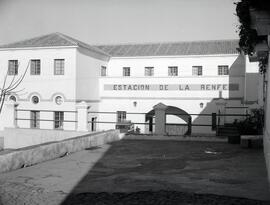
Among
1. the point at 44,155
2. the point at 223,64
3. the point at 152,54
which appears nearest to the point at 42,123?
the point at 152,54

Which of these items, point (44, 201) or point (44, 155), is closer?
point (44, 201)

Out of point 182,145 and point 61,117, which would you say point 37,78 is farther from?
point 182,145

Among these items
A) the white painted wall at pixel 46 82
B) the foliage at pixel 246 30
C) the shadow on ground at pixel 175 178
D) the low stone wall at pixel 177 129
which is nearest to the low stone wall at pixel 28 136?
the shadow on ground at pixel 175 178

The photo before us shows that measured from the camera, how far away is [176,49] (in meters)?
31.2

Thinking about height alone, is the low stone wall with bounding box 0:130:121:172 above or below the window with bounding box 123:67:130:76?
below

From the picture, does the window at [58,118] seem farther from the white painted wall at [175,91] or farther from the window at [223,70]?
the window at [223,70]

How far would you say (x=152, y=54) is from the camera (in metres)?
30.4

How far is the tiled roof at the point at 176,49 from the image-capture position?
29.6m

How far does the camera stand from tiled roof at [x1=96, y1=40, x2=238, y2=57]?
29650 mm

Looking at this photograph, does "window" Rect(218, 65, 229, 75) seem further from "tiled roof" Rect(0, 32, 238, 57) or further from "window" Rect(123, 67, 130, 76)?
"window" Rect(123, 67, 130, 76)

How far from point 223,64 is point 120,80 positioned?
8.95 metres

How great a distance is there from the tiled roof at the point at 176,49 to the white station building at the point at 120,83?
3.9 inches

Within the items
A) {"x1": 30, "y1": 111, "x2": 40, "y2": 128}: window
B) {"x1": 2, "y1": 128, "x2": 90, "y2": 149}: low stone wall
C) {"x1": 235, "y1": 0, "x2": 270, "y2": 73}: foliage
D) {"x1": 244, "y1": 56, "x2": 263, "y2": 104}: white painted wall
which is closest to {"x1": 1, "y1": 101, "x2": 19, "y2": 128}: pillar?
{"x1": 2, "y1": 128, "x2": 90, "y2": 149}: low stone wall

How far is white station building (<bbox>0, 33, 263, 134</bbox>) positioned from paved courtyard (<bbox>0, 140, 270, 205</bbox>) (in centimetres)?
1588
